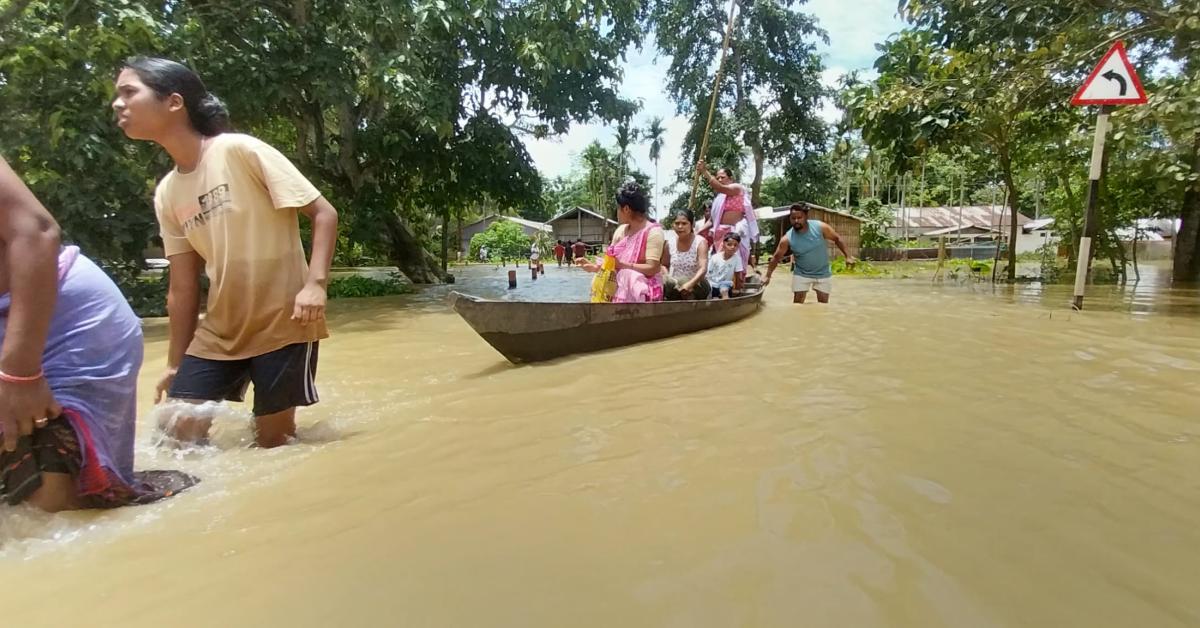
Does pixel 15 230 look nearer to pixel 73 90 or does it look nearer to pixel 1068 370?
pixel 1068 370

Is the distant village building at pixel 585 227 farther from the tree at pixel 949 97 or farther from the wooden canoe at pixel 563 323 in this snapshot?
the wooden canoe at pixel 563 323

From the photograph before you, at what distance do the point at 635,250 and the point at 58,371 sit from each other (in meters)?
4.34

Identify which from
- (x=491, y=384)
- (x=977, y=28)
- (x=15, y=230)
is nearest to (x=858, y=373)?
(x=491, y=384)

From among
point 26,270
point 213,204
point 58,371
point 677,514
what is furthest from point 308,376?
point 677,514

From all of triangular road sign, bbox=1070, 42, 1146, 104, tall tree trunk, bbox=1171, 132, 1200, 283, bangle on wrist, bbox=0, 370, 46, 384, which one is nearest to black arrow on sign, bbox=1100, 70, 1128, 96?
triangular road sign, bbox=1070, 42, 1146, 104

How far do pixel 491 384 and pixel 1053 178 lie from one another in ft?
57.7

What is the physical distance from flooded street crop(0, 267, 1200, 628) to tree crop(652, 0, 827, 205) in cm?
2569

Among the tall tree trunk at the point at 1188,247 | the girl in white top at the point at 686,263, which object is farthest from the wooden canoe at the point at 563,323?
the tall tree trunk at the point at 1188,247

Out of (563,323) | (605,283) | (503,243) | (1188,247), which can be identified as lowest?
(563,323)

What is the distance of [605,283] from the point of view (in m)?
6.05

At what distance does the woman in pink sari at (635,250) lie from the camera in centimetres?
549

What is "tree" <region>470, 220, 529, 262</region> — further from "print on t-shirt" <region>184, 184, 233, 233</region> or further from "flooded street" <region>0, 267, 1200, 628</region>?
"print on t-shirt" <region>184, 184, 233, 233</region>

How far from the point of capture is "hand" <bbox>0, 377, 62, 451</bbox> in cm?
170

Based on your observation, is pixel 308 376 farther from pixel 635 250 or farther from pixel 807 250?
pixel 807 250
